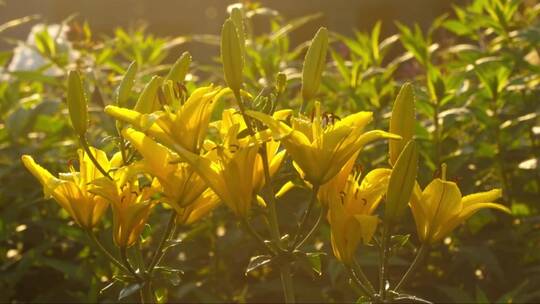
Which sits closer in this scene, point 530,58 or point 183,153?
point 183,153

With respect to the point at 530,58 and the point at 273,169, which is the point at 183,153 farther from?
the point at 530,58

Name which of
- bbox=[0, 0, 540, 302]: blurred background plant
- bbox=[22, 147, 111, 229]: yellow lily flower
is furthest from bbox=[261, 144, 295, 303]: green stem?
bbox=[0, 0, 540, 302]: blurred background plant

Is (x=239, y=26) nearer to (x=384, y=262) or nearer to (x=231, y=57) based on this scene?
(x=231, y=57)

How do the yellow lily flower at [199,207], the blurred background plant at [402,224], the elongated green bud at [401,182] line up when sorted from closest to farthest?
the elongated green bud at [401,182]
the yellow lily flower at [199,207]
the blurred background plant at [402,224]

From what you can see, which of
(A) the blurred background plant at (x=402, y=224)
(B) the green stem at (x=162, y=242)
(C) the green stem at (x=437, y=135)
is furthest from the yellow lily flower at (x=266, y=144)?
(C) the green stem at (x=437, y=135)

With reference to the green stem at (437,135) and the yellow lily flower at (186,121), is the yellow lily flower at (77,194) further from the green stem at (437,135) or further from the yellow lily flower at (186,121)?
the green stem at (437,135)

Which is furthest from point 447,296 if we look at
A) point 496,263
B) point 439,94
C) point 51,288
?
point 51,288
